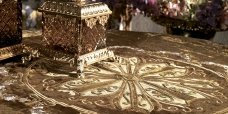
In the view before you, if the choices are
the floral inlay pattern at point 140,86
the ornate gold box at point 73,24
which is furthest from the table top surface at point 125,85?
the ornate gold box at point 73,24

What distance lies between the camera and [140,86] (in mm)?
1461

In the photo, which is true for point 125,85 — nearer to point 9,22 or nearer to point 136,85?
point 136,85

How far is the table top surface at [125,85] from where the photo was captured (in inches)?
50.0

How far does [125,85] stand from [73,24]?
29 centimetres

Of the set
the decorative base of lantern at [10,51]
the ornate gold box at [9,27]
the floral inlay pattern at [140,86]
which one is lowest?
the floral inlay pattern at [140,86]

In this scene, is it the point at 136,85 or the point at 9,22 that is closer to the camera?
the point at 136,85

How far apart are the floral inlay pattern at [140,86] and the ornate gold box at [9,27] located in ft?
0.63

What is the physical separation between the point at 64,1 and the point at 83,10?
4.2 inches

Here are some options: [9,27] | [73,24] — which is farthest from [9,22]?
[73,24]

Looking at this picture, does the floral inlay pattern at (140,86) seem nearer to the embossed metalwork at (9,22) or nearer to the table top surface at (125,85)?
the table top surface at (125,85)

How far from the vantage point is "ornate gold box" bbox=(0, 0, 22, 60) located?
1564mm

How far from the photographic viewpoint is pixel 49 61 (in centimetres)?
167

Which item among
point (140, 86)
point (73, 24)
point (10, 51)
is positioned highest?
point (73, 24)

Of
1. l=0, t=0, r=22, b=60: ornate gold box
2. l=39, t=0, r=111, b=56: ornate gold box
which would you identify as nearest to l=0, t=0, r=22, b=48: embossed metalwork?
l=0, t=0, r=22, b=60: ornate gold box
